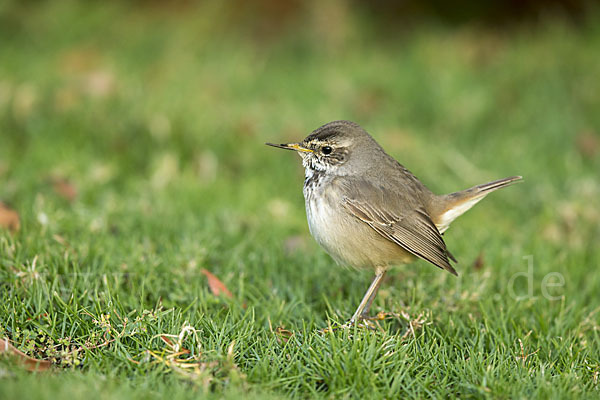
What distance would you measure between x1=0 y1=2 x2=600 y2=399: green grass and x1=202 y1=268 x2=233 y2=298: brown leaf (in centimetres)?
8

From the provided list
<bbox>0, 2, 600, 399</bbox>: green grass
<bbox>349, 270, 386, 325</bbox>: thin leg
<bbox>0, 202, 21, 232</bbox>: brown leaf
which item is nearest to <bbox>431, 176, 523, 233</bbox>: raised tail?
<bbox>0, 2, 600, 399</bbox>: green grass

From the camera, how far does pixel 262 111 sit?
7.73 meters

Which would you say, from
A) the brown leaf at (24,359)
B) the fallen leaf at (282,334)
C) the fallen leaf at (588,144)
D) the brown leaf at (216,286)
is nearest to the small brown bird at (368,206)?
the fallen leaf at (282,334)

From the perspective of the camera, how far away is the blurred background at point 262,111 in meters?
5.59

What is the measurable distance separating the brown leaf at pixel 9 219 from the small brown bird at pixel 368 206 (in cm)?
186

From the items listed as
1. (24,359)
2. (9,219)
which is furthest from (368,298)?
(9,219)

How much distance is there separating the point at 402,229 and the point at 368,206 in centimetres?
28

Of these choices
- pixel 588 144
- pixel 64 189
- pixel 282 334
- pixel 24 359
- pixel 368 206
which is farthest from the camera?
pixel 588 144

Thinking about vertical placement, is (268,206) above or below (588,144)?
below

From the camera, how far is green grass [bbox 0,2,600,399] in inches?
141

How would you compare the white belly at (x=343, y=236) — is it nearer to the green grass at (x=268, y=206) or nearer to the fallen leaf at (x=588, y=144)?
the green grass at (x=268, y=206)

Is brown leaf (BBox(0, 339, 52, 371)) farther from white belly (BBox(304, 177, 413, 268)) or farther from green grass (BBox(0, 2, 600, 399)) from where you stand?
white belly (BBox(304, 177, 413, 268))

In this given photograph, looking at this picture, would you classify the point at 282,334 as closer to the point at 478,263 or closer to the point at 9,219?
the point at 478,263

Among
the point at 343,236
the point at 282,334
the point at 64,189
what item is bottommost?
the point at 282,334
